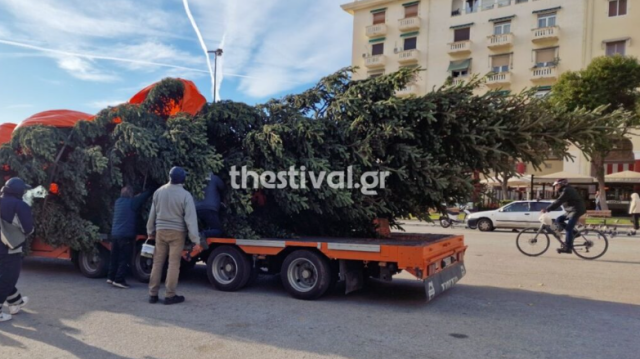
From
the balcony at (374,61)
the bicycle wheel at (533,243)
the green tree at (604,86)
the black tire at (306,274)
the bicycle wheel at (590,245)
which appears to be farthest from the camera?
the balcony at (374,61)

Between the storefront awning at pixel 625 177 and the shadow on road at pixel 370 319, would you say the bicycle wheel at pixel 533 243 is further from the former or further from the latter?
the storefront awning at pixel 625 177

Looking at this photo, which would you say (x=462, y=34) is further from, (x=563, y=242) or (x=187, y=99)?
(x=187, y=99)

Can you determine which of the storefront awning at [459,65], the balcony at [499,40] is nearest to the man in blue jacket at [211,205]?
the balcony at [499,40]

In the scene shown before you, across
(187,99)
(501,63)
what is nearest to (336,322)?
(187,99)

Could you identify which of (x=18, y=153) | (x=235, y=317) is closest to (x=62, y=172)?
(x=18, y=153)

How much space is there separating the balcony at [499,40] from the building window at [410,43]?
693 centimetres

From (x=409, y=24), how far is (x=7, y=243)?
44.2 meters

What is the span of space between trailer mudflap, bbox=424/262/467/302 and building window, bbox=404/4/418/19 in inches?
1657

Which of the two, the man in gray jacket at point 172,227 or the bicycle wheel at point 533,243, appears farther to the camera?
the bicycle wheel at point 533,243

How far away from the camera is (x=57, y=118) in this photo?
25.7 ft

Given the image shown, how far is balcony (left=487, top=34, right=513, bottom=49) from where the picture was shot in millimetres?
39906

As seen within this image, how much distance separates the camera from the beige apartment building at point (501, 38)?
3556 cm

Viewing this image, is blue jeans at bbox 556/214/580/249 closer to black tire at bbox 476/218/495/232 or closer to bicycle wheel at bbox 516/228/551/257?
bicycle wheel at bbox 516/228/551/257
